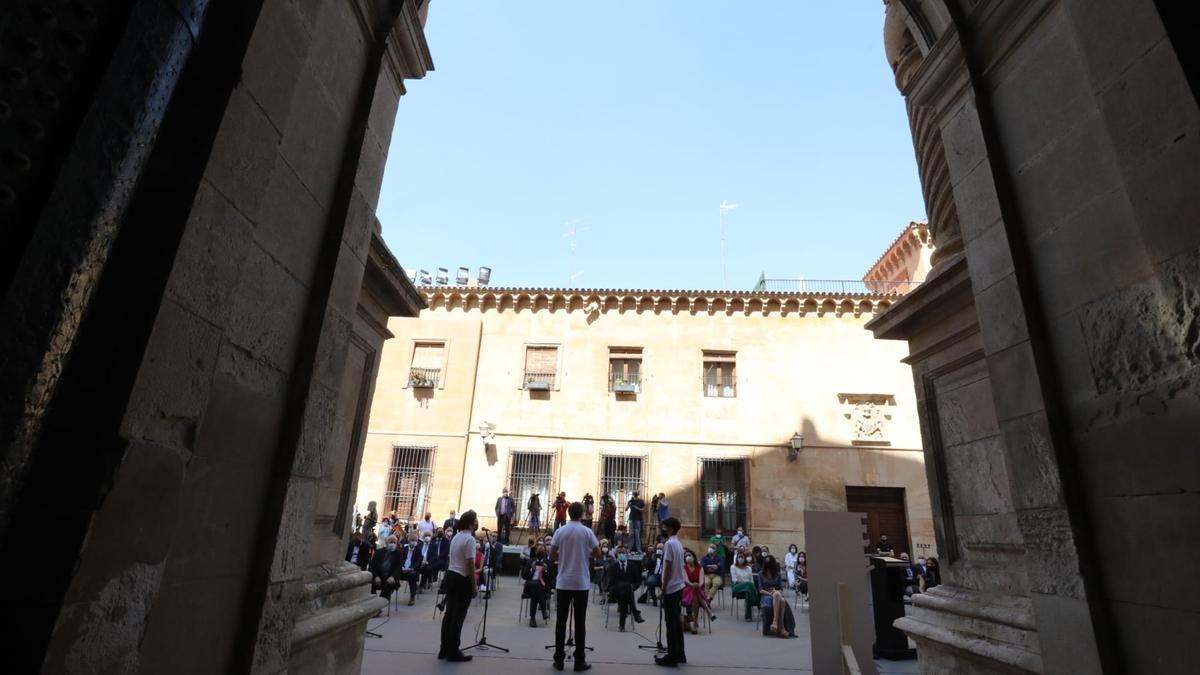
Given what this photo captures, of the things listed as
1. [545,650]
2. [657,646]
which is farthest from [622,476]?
[657,646]

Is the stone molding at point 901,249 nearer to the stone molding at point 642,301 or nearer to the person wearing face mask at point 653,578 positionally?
the stone molding at point 642,301

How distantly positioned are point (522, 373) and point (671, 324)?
521 centimetres

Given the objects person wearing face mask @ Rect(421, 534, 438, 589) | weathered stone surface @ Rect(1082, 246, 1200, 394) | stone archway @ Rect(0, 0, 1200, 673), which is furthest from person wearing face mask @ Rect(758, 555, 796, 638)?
weathered stone surface @ Rect(1082, 246, 1200, 394)

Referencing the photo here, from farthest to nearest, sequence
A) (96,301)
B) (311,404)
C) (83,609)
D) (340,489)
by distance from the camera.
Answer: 1. (340,489)
2. (311,404)
3. (96,301)
4. (83,609)

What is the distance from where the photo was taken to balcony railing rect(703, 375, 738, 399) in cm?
1808

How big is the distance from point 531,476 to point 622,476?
277 cm

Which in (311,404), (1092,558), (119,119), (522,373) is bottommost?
(1092,558)

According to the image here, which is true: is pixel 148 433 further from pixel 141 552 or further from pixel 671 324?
pixel 671 324

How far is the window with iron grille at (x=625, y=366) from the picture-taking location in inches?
723

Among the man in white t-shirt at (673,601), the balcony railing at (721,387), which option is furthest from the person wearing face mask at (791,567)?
the man in white t-shirt at (673,601)

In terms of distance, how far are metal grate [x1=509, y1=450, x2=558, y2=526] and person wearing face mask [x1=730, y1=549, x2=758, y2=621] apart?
7.47 m

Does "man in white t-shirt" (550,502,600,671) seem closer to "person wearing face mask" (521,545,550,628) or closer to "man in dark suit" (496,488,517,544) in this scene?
"person wearing face mask" (521,545,550,628)

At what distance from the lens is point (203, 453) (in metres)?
2.05

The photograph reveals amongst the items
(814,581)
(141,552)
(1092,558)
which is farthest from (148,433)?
(814,581)
